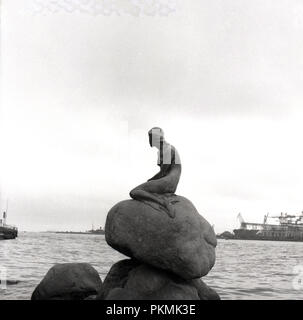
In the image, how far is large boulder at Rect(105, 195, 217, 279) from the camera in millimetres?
11289

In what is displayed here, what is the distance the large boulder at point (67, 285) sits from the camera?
13789 mm

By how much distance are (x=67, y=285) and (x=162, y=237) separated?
410 centimetres

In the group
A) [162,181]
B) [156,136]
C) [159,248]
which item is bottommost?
[159,248]

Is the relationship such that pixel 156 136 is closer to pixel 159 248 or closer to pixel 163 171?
pixel 163 171

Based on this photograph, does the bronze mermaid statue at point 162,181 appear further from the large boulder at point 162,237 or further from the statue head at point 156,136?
the large boulder at point 162,237

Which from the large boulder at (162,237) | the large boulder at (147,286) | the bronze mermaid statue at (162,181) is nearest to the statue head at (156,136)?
the bronze mermaid statue at (162,181)

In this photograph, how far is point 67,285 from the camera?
547 inches

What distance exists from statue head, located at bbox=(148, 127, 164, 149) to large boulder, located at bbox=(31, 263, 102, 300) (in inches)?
181

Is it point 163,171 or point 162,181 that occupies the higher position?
point 163,171

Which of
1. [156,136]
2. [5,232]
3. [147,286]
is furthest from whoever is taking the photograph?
[5,232]

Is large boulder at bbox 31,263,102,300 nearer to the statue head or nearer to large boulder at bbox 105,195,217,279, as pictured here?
large boulder at bbox 105,195,217,279

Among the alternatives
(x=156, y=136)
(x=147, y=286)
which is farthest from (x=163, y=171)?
(x=147, y=286)
